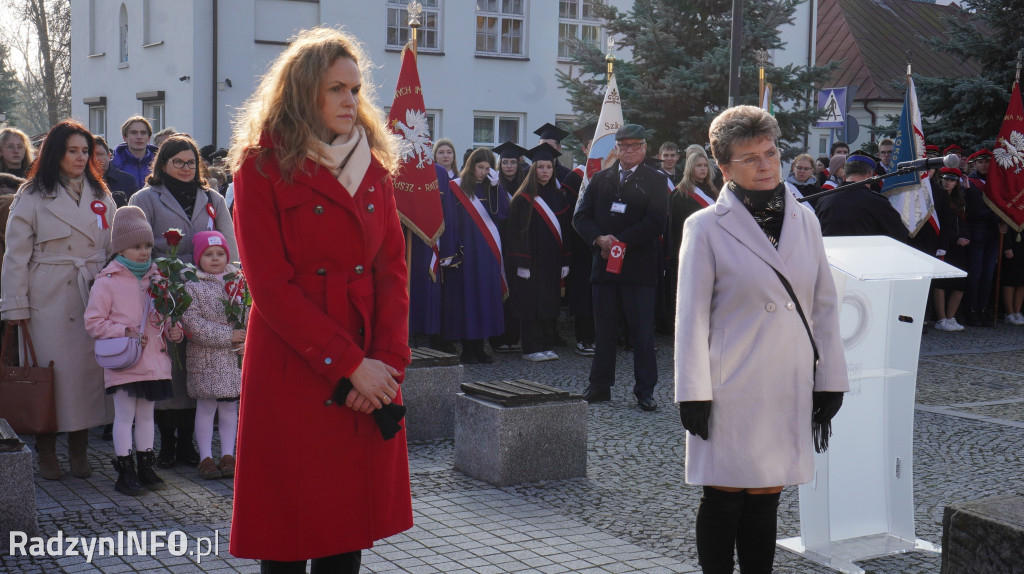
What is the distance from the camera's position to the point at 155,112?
2523 centimetres

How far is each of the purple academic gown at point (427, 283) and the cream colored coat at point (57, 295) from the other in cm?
521

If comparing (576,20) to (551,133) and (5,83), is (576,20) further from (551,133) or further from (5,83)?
(5,83)

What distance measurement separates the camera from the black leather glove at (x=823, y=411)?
13.6 ft

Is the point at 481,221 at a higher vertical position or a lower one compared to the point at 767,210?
lower

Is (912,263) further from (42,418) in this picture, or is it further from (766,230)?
(42,418)

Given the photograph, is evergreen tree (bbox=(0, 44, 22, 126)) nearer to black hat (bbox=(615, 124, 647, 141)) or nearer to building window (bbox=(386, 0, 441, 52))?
building window (bbox=(386, 0, 441, 52))

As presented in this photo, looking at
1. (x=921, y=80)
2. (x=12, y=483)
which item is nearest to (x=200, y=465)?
(x=12, y=483)

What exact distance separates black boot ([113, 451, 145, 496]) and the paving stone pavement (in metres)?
0.07

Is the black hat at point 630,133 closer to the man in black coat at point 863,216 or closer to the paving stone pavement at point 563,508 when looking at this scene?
the paving stone pavement at point 563,508

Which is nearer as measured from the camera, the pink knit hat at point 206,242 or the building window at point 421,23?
the pink knit hat at point 206,242

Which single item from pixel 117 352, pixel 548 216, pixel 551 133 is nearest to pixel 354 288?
pixel 117 352

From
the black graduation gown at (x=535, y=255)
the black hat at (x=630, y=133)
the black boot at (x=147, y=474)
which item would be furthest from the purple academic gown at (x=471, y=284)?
the black boot at (x=147, y=474)

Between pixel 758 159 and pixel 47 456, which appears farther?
pixel 47 456

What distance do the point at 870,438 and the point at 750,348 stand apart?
1.59 metres
